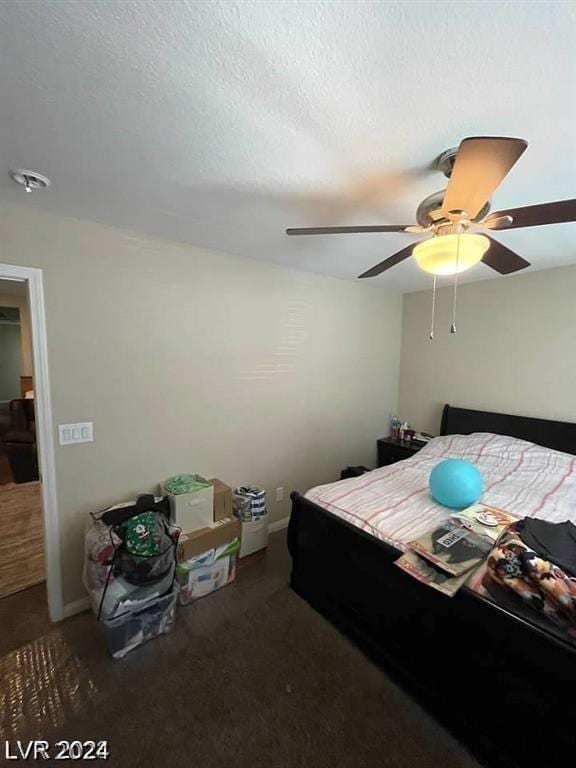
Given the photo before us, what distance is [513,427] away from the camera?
118 inches

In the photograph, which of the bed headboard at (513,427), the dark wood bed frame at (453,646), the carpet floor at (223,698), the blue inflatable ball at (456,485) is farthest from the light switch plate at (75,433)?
the bed headboard at (513,427)

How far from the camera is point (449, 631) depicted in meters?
1.37

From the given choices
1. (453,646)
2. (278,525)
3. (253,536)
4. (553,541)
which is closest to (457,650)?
(453,646)

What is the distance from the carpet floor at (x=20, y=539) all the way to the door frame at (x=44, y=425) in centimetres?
48

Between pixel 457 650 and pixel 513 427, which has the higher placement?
pixel 513 427

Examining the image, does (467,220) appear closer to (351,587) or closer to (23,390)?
(351,587)

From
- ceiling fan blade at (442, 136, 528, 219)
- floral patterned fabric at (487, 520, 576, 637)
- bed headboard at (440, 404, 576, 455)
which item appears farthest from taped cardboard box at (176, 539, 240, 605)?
bed headboard at (440, 404, 576, 455)

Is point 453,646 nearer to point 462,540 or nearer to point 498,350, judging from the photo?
point 462,540

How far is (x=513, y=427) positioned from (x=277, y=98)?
3212mm

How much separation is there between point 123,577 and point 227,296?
6.42 ft

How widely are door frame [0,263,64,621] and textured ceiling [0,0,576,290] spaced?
417mm

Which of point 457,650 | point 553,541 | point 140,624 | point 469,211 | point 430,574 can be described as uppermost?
point 469,211

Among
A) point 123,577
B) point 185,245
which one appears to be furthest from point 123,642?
point 185,245

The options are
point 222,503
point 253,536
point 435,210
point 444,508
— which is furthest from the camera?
point 253,536
